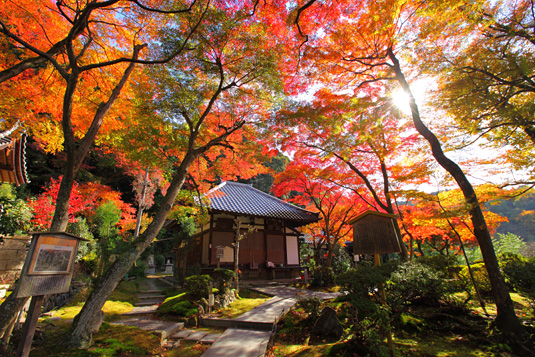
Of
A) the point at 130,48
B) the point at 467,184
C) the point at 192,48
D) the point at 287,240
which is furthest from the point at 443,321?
the point at 130,48

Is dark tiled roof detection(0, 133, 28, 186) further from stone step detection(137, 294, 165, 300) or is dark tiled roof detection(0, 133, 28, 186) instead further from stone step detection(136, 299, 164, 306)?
stone step detection(137, 294, 165, 300)

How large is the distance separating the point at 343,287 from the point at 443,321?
3.16 meters

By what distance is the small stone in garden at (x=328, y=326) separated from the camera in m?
4.50

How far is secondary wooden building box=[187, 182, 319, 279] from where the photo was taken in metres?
11.6

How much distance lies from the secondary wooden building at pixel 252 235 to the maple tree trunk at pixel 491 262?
8.11 meters

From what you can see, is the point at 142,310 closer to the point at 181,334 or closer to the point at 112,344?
the point at 181,334

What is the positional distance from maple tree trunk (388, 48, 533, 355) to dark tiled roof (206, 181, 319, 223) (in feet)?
26.9

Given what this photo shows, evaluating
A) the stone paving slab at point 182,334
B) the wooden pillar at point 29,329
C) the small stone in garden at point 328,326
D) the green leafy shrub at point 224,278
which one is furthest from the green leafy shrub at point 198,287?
the wooden pillar at point 29,329

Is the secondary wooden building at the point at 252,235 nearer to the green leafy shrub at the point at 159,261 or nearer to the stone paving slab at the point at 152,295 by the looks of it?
the stone paving slab at the point at 152,295

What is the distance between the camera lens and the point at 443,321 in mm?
5086

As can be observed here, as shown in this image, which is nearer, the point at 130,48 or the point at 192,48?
the point at 192,48

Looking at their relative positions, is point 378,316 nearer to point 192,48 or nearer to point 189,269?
point 192,48

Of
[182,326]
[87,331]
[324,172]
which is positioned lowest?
[182,326]

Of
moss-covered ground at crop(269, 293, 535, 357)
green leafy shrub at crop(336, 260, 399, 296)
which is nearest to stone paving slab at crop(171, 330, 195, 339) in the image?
moss-covered ground at crop(269, 293, 535, 357)
